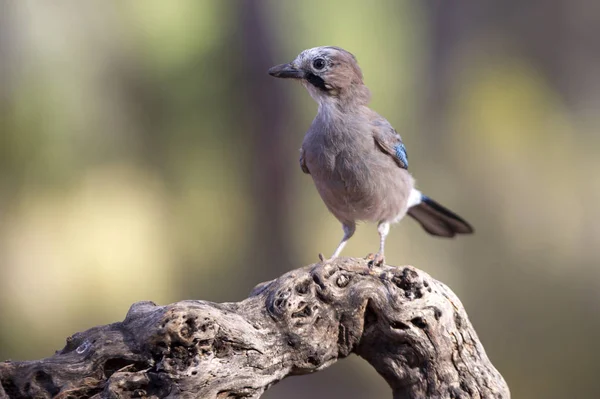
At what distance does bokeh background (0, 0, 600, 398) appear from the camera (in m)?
6.59

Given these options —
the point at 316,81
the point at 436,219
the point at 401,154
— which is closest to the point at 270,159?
the point at 436,219

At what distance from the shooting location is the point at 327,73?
146 inches

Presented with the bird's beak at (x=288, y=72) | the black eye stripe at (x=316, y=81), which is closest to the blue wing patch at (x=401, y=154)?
the black eye stripe at (x=316, y=81)

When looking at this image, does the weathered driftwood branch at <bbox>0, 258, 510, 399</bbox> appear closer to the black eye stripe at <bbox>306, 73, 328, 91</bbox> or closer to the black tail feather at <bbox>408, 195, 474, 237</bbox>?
the black eye stripe at <bbox>306, 73, 328, 91</bbox>

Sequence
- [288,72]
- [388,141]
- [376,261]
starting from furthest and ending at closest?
[388,141] < [288,72] < [376,261]

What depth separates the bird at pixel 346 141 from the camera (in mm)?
3697

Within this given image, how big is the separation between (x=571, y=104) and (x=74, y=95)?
4765 mm

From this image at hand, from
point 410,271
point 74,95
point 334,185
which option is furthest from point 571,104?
point 74,95

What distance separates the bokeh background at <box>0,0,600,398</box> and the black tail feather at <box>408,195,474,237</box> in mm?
1908

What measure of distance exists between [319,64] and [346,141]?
0.43 meters

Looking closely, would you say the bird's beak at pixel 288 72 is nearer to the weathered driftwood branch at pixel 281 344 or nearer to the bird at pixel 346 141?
the bird at pixel 346 141

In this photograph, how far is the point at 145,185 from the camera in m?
6.79

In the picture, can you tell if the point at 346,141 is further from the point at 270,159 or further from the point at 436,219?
the point at 270,159

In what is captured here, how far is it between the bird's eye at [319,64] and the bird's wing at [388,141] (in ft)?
1.51
